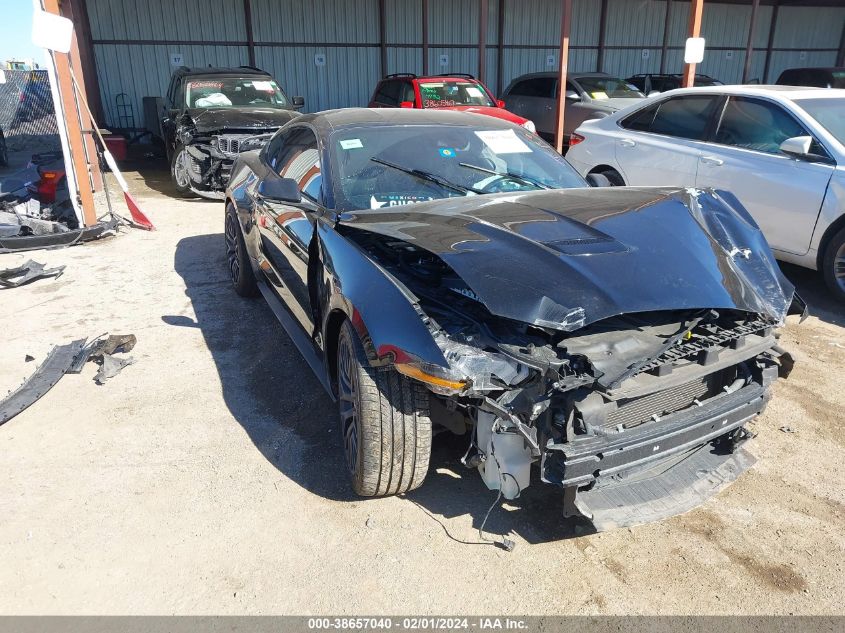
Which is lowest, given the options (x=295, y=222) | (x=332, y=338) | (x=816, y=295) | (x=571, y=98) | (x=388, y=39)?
(x=816, y=295)

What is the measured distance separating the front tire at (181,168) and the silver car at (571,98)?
21.6 feet

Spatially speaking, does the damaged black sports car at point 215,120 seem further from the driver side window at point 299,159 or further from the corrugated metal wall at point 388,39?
the corrugated metal wall at point 388,39

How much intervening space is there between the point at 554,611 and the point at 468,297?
3.99 feet

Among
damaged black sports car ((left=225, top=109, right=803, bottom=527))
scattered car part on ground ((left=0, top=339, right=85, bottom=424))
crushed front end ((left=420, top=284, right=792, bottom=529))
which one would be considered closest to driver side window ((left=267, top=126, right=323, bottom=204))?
damaged black sports car ((left=225, top=109, right=803, bottom=527))

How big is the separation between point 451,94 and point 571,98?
2501mm

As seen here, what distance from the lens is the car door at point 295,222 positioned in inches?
140

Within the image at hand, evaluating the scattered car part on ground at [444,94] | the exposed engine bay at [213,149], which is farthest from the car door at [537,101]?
the exposed engine bay at [213,149]

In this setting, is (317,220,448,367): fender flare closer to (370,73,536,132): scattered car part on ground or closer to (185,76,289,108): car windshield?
(185,76,289,108): car windshield

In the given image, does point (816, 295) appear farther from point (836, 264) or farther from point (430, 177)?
point (430, 177)

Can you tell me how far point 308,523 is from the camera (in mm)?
2832

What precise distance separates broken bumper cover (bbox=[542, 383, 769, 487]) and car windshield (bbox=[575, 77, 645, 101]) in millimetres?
10434

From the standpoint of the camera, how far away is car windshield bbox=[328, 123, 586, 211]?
11.6 feet

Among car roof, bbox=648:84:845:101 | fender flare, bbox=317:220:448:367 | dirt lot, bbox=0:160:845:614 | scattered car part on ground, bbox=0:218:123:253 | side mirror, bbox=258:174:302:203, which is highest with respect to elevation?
car roof, bbox=648:84:845:101

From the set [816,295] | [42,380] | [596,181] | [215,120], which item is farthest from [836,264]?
[215,120]
